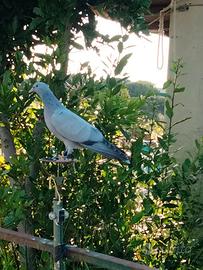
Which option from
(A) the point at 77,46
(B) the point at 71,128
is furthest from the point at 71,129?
(A) the point at 77,46

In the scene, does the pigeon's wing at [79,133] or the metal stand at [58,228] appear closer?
the metal stand at [58,228]

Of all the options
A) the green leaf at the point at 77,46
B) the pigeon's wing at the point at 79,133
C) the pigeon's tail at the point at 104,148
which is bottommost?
the pigeon's tail at the point at 104,148

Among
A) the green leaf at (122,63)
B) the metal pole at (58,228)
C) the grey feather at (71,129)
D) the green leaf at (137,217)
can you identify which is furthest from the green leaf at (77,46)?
the metal pole at (58,228)

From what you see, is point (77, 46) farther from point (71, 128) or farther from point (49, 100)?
point (71, 128)

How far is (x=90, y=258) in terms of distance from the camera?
184cm

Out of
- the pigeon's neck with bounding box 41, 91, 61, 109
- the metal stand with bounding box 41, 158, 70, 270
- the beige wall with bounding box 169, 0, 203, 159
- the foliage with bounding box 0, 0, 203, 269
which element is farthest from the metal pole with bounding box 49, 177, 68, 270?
the beige wall with bounding box 169, 0, 203, 159

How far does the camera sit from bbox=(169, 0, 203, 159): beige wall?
133 inches

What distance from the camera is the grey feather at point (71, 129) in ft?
7.03

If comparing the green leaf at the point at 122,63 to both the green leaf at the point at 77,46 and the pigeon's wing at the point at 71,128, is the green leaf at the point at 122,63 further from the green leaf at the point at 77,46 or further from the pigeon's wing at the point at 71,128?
the pigeon's wing at the point at 71,128

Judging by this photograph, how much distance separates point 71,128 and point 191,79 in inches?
60.0

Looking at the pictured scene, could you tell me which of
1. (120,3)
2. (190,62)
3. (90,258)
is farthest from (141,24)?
(90,258)

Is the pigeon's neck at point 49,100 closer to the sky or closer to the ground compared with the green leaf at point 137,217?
closer to the sky

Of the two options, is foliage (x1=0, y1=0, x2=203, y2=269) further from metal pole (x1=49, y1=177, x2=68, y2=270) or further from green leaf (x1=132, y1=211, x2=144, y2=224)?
metal pole (x1=49, y1=177, x2=68, y2=270)

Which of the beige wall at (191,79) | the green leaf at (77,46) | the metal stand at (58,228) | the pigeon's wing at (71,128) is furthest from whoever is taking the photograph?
the beige wall at (191,79)
